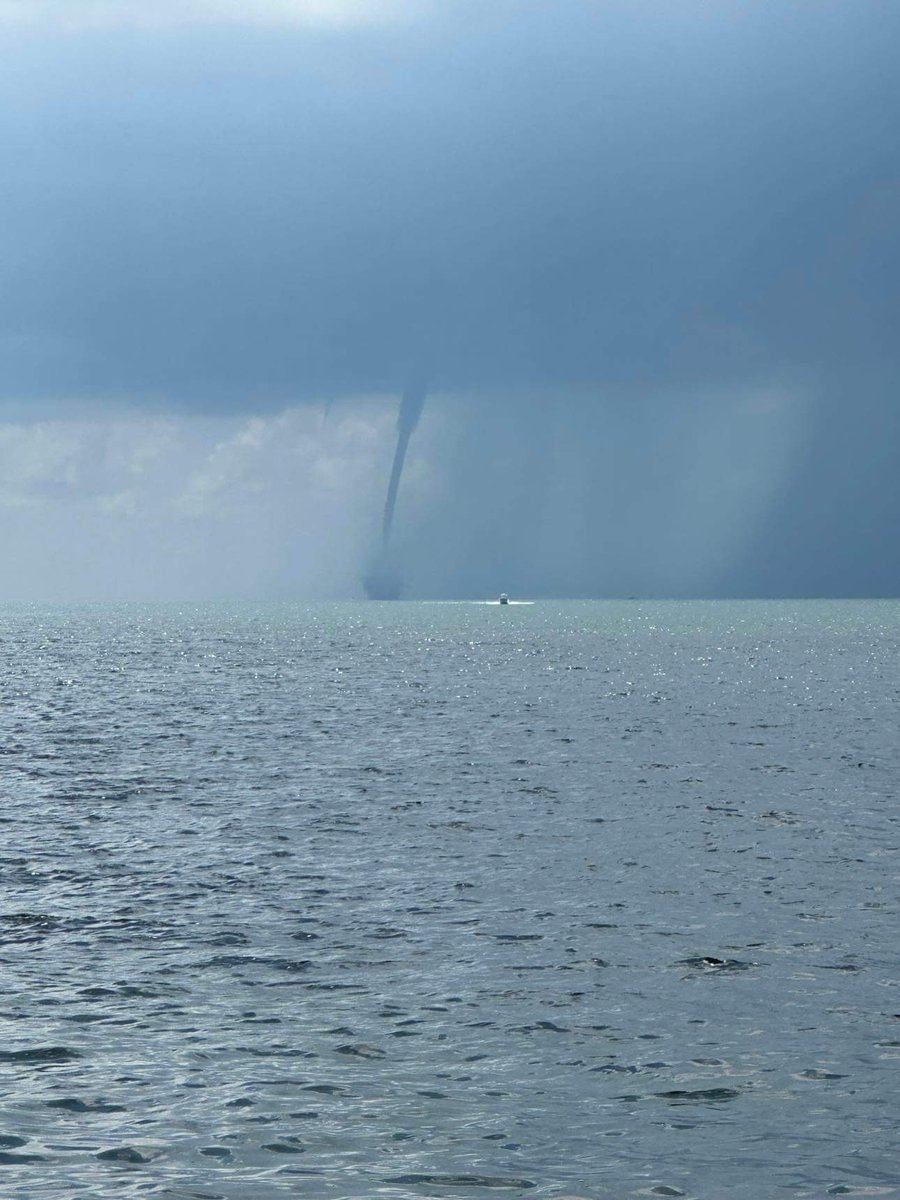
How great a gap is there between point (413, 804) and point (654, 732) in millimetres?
29501

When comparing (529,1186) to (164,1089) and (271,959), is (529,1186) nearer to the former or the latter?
(164,1089)

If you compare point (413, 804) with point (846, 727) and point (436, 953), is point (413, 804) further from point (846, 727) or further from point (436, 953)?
point (846, 727)

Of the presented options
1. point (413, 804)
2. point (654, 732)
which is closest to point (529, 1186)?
point (413, 804)

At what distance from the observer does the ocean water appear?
1592 centimetres

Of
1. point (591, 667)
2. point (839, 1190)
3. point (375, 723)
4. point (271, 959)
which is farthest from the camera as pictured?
point (591, 667)

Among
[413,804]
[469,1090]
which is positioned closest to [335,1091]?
[469,1090]

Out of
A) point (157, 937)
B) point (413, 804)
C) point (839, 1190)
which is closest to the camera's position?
point (839, 1190)

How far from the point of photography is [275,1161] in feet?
51.5

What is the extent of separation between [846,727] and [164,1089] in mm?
61824

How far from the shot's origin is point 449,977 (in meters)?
23.6

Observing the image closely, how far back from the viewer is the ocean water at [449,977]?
15922 mm

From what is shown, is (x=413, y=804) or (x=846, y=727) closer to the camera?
(x=413, y=804)

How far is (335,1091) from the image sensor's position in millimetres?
18047

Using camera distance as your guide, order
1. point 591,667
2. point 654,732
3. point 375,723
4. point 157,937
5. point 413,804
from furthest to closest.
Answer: point 591,667 < point 375,723 < point 654,732 < point 413,804 < point 157,937
